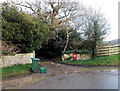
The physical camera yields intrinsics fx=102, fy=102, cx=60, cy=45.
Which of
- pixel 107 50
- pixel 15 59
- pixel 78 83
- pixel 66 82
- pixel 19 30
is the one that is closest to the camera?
pixel 78 83

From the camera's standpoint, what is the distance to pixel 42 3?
14789 mm

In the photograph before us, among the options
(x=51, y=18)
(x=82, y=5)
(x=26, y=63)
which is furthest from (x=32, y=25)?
(x=82, y=5)

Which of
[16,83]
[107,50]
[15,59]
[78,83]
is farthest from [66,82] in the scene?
→ [107,50]

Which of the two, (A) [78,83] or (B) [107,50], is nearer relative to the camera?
(A) [78,83]

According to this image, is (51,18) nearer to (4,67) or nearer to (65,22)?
(65,22)

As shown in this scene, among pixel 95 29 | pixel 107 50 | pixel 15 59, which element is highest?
pixel 95 29

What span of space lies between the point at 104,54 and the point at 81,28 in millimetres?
4328

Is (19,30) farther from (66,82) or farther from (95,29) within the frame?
(95,29)

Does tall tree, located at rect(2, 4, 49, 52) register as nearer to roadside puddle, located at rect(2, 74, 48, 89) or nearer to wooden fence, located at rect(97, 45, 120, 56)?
roadside puddle, located at rect(2, 74, 48, 89)

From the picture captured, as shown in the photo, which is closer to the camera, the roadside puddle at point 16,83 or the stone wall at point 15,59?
the roadside puddle at point 16,83

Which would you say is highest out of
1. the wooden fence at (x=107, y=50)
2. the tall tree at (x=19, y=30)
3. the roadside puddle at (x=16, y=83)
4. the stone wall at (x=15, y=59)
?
the tall tree at (x=19, y=30)

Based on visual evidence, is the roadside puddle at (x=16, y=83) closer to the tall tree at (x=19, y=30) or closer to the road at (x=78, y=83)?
the road at (x=78, y=83)

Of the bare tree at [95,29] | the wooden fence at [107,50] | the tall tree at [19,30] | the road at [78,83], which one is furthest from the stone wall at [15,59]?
the wooden fence at [107,50]

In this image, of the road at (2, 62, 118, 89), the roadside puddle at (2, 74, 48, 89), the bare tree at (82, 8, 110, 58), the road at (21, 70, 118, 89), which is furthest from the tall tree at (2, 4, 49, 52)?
the bare tree at (82, 8, 110, 58)
